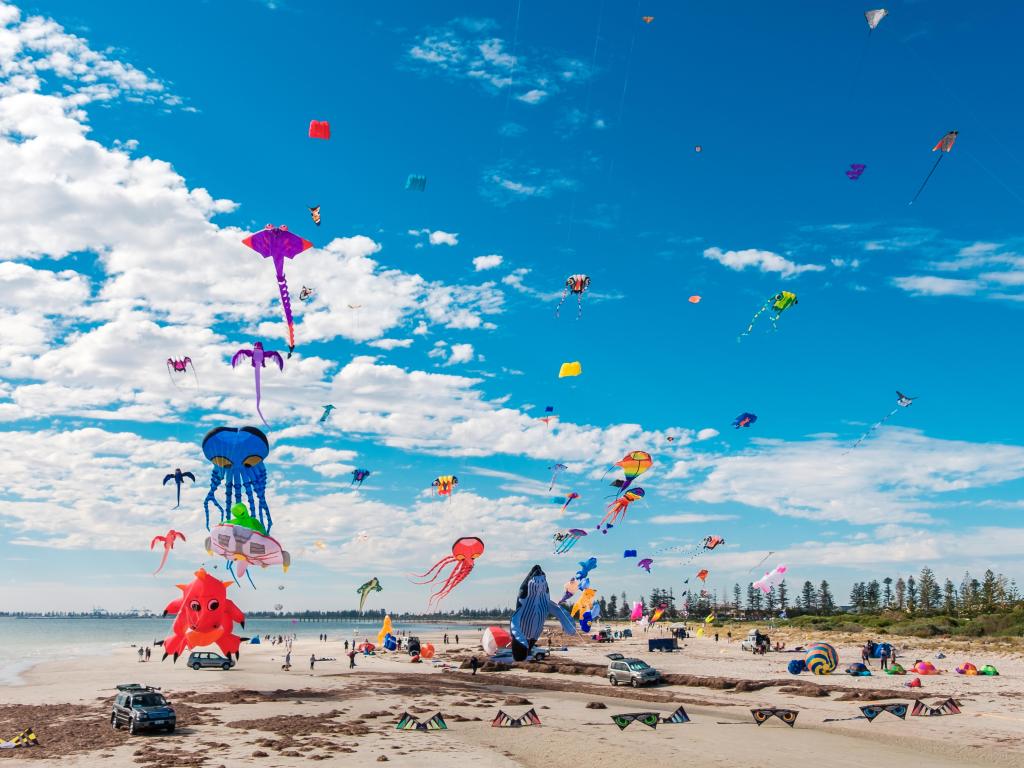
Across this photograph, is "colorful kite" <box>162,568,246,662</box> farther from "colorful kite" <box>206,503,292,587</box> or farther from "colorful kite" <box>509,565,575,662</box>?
"colorful kite" <box>509,565,575,662</box>

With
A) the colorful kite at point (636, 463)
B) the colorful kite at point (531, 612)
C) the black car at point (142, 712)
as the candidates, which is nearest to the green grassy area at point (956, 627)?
the colorful kite at point (636, 463)

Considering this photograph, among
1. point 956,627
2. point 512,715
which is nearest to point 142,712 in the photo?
point 512,715

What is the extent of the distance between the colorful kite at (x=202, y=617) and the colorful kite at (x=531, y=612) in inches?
502

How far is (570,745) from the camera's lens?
2217cm

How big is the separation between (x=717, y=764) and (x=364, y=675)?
32.5 meters

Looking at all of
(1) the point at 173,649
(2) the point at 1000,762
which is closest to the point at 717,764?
(2) the point at 1000,762

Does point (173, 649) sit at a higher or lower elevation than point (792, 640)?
higher

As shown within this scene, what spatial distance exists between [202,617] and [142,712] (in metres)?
5.34

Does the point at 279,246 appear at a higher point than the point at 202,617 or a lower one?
higher

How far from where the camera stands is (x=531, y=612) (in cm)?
2416

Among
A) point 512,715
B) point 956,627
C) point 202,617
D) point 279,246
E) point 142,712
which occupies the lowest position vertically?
point 956,627

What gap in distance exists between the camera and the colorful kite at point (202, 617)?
2908cm

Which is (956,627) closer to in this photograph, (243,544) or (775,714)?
(775,714)

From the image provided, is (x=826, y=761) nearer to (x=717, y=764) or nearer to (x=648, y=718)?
(x=717, y=764)
